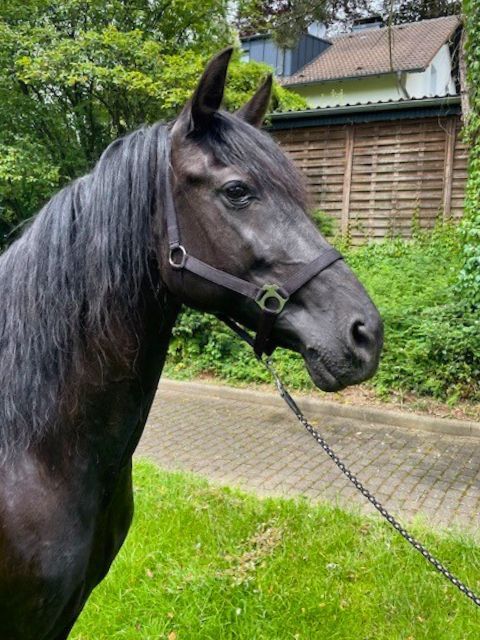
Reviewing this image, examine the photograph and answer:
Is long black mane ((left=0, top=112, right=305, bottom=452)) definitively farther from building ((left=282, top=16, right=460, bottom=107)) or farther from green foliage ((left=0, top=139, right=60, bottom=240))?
building ((left=282, top=16, right=460, bottom=107))

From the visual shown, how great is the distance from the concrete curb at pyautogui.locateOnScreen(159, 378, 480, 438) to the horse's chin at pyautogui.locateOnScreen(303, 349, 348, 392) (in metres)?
4.72

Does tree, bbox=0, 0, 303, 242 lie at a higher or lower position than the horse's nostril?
higher

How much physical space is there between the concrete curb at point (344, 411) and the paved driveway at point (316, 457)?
9 centimetres

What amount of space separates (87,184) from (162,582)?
2.28 meters

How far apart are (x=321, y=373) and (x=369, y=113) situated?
1078 cm

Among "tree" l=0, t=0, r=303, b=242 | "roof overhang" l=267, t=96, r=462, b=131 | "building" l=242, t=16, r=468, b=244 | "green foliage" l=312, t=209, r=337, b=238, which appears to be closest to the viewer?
"tree" l=0, t=0, r=303, b=242

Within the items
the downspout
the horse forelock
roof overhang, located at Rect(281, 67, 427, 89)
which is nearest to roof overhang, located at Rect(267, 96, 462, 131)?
roof overhang, located at Rect(281, 67, 427, 89)

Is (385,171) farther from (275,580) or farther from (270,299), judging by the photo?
(270,299)

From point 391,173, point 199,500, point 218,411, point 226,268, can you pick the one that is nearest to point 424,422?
point 218,411

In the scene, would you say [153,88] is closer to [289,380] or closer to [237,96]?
[237,96]

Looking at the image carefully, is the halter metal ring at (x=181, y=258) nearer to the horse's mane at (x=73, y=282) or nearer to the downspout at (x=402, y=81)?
the horse's mane at (x=73, y=282)

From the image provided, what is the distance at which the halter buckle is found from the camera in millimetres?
1354

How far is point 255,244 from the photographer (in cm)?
136

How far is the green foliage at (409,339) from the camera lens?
598cm
